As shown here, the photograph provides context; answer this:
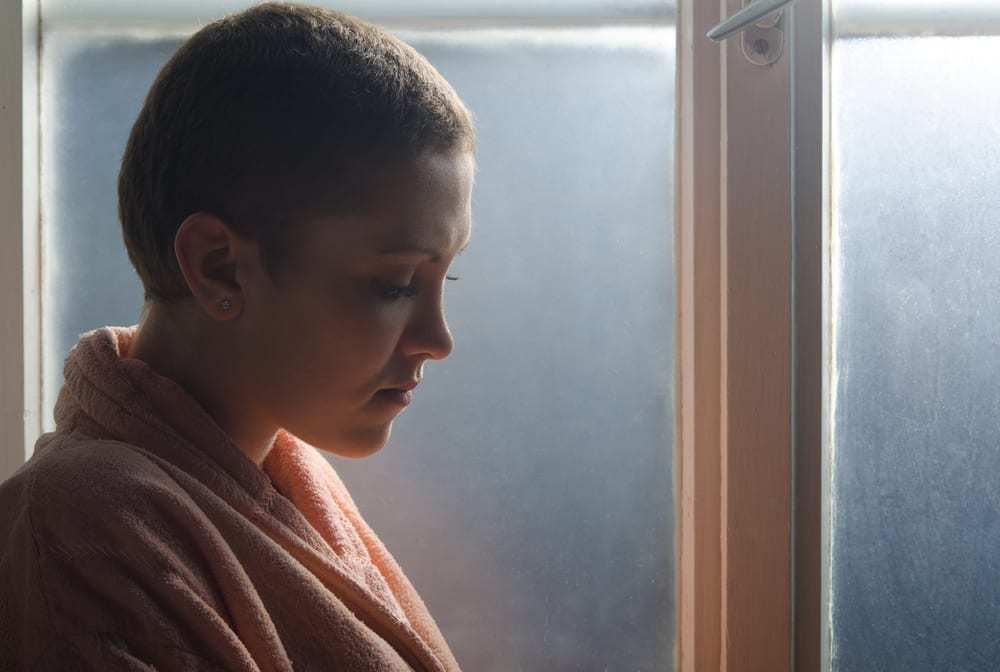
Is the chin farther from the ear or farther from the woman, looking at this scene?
the ear

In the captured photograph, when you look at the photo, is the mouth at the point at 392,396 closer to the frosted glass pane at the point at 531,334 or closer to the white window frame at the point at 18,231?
the frosted glass pane at the point at 531,334

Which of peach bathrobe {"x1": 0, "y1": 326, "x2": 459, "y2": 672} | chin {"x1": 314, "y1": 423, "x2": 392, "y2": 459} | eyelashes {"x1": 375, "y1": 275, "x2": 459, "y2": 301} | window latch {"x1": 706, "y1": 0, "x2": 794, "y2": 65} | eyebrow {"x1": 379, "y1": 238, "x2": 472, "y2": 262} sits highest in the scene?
window latch {"x1": 706, "y1": 0, "x2": 794, "y2": 65}

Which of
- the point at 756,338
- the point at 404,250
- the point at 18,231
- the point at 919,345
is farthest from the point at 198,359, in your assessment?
the point at 919,345

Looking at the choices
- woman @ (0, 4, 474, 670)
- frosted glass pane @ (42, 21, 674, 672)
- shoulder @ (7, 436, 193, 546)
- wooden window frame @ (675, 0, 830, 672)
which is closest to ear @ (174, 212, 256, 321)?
woman @ (0, 4, 474, 670)

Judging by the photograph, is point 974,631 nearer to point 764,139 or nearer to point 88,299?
point 764,139

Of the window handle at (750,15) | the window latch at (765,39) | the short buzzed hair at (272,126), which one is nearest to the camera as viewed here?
the short buzzed hair at (272,126)

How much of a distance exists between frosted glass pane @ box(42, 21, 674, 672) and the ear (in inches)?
15.5

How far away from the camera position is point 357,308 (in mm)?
673

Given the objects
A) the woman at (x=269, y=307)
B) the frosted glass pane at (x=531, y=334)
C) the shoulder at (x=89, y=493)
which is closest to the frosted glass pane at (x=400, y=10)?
the frosted glass pane at (x=531, y=334)

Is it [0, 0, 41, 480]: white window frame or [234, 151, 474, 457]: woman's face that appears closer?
[234, 151, 474, 457]: woman's face

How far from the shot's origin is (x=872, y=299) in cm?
101

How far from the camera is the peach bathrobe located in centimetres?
54

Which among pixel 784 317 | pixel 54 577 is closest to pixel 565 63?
pixel 784 317

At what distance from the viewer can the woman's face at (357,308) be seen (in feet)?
2.18
